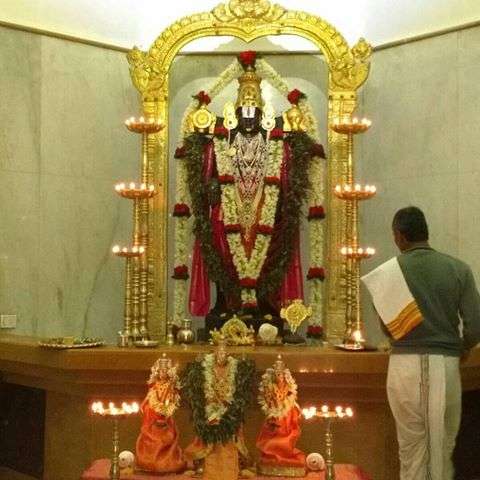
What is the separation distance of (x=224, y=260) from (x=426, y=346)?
3436 mm

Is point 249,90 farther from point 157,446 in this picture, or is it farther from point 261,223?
point 157,446

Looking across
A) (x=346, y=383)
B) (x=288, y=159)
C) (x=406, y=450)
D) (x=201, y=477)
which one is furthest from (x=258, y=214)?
(x=406, y=450)

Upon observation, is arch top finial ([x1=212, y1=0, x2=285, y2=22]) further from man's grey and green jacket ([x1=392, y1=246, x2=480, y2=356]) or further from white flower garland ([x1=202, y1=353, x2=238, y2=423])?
man's grey and green jacket ([x1=392, y1=246, x2=480, y2=356])

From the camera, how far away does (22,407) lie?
5.73 metres

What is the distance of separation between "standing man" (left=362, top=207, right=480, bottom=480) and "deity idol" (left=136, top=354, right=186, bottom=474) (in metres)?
1.42

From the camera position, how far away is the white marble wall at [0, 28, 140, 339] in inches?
266

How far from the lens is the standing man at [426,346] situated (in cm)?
366

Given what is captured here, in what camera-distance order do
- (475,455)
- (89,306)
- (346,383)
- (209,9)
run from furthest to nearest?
(209,9)
(89,306)
(475,455)
(346,383)

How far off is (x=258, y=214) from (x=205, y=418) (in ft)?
8.96

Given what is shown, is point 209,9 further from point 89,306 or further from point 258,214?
point 89,306

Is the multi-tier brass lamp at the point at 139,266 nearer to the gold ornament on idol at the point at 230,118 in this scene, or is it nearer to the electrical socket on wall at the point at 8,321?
the gold ornament on idol at the point at 230,118

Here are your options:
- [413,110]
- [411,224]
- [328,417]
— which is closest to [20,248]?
[328,417]

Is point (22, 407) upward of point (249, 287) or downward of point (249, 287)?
downward

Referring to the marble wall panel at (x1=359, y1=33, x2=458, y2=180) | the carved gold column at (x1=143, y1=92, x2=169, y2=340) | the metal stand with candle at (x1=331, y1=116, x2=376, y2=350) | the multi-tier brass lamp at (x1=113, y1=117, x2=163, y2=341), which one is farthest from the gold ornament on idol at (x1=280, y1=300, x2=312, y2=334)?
the marble wall panel at (x1=359, y1=33, x2=458, y2=180)
